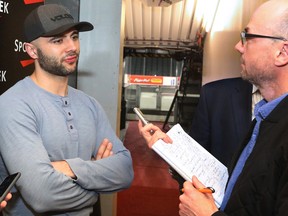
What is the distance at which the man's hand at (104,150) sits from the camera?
1467 mm

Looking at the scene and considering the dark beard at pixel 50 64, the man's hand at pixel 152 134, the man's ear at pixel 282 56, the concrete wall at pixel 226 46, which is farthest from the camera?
the concrete wall at pixel 226 46

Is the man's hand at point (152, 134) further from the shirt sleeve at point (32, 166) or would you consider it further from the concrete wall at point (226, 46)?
the concrete wall at point (226, 46)

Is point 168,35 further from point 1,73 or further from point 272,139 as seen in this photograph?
point 272,139

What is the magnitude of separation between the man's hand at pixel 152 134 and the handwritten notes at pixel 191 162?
0.03m

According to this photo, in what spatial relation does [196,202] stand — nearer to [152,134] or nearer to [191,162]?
[191,162]

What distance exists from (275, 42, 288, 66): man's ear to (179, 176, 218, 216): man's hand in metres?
0.53

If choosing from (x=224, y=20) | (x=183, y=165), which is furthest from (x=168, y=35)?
(x=183, y=165)

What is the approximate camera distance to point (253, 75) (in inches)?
45.3

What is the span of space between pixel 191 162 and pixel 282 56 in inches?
20.6

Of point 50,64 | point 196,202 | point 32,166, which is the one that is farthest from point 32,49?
point 196,202

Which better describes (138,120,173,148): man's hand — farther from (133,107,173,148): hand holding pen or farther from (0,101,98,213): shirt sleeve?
(0,101,98,213): shirt sleeve

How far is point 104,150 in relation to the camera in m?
1.48

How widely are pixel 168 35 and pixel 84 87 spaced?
4707 millimetres

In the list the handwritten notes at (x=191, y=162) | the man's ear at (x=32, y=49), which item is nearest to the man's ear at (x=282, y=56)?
the handwritten notes at (x=191, y=162)
